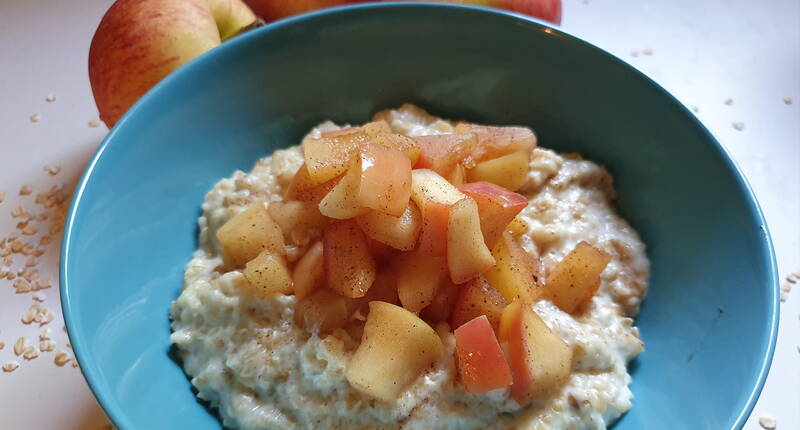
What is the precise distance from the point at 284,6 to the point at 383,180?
1.07m

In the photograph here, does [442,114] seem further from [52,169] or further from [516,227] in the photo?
[52,169]

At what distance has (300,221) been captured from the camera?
1.54 meters

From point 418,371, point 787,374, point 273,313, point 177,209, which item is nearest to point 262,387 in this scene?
point 273,313

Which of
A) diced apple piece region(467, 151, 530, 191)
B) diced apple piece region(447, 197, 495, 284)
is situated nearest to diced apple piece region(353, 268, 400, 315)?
diced apple piece region(447, 197, 495, 284)

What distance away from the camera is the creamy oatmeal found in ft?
4.53

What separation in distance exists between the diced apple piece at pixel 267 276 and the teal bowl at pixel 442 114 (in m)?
0.28

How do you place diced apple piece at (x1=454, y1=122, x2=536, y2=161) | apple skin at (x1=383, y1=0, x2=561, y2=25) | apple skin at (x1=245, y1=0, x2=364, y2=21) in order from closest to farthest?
diced apple piece at (x1=454, y1=122, x2=536, y2=161)
apple skin at (x1=383, y1=0, x2=561, y2=25)
apple skin at (x1=245, y1=0, x2=364, y2=21)

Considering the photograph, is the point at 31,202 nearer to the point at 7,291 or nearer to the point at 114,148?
the point at 7,291

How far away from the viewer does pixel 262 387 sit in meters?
1.43

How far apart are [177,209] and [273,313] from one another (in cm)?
45

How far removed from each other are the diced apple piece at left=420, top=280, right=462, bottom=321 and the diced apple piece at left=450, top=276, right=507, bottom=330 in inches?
0.8

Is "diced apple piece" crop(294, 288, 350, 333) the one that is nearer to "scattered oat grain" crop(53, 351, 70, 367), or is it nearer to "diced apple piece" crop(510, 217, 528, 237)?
"diced apple piece" crop(510, 217, 528, 237)

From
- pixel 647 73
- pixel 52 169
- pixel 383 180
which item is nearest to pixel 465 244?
pixel 383 180

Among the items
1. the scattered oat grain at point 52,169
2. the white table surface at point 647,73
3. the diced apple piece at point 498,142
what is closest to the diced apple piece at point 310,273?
the diced apple piece at point 498,142
